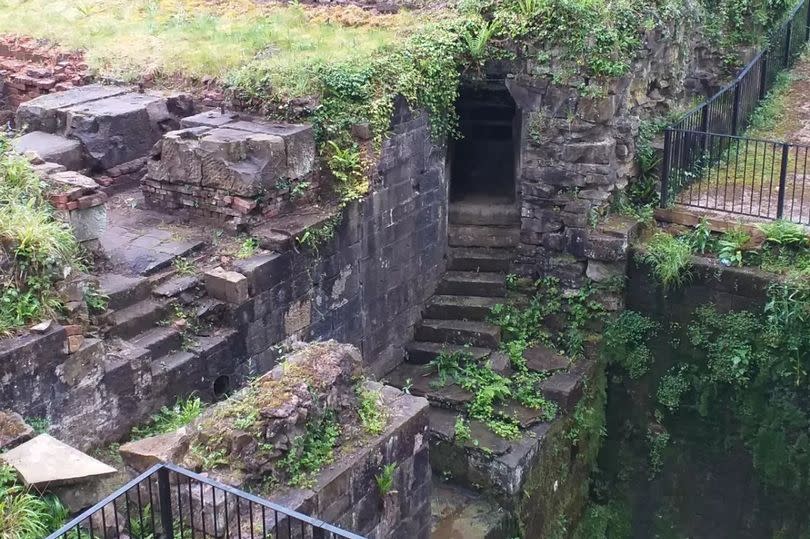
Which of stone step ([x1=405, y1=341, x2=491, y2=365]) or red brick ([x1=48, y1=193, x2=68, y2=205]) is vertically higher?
red brick ([x1=48, y1=193, x2=68, y2=205])

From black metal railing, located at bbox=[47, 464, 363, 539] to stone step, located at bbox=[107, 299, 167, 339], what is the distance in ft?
7.43

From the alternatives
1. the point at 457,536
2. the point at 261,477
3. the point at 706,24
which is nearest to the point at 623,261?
the point at 457,536

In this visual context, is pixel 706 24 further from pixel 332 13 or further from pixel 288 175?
pixel 288 175

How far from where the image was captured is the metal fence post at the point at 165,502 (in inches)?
206

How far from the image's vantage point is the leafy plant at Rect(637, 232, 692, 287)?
1004 centimetres

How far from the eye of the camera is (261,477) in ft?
19.0

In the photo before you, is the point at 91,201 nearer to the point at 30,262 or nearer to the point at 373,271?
the point at 30,262

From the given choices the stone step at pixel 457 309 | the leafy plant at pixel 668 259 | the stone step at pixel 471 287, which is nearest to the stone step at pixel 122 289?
the stone step at pixel 457 309

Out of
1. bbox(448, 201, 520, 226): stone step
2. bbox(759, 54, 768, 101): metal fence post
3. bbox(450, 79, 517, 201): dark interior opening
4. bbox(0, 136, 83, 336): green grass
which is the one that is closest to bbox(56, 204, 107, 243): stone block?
bbox(0, 136, 83, 336): green grass

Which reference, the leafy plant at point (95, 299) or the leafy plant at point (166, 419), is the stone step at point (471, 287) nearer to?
the leafy plant at point (166, 419)

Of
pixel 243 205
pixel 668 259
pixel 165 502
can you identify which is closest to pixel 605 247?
pixel 668 259

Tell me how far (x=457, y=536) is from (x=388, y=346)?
8.21 feet

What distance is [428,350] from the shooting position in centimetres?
1070

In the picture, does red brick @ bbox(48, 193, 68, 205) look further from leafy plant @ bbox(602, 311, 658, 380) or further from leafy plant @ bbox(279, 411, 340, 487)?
leafy plant @ bbox(602, 311, 658, 380)
